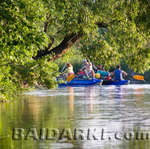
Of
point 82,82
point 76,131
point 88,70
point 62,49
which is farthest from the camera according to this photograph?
point 82,82

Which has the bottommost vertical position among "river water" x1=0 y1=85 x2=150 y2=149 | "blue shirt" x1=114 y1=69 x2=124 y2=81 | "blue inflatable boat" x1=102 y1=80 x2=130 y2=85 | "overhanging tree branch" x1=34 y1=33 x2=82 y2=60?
"river water" x1=0 y1=85 x2=150 y2=149

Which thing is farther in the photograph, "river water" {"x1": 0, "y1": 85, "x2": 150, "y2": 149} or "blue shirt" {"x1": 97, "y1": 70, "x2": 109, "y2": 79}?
"blue shirt" {"x1": 97, "y1": 70, "x2": 109, "y2": 79}

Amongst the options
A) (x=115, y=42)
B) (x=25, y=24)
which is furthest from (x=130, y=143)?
(x=115, y=42)

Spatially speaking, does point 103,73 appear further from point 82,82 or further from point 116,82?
point 82,82

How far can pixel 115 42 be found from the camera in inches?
1070

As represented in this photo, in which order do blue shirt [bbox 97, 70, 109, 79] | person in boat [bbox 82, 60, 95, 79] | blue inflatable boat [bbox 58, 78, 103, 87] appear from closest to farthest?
person in boat [bbox 82, 60, 95, 79] < blue inflatable boat [bbox 58, 78, 103, 87] < blue shirt [bbox 97, 70, 109, 79]

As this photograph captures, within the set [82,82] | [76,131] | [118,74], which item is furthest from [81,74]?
[76,131]

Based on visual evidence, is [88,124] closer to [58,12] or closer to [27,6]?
[27,6]

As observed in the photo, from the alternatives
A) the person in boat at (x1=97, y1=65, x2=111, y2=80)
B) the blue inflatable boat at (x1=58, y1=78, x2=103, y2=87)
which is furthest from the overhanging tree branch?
the person in boat at (x1=97, y1=65, x2=111, y2=80)

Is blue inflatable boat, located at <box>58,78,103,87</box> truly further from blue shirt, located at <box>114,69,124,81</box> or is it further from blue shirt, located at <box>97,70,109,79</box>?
blue shirt, located at <box>97,70,109,79</box>

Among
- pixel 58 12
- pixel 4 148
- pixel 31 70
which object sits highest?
pixel 58 12

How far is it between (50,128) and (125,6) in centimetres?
1168

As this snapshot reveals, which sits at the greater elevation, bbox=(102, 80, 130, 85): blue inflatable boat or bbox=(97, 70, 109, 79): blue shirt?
bbox=(97, 70, 109, 79): blue shirt

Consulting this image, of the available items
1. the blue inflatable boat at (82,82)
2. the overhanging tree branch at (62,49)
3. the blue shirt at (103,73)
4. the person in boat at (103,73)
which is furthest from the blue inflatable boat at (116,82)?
the overhanging tree branch at (62,49)
